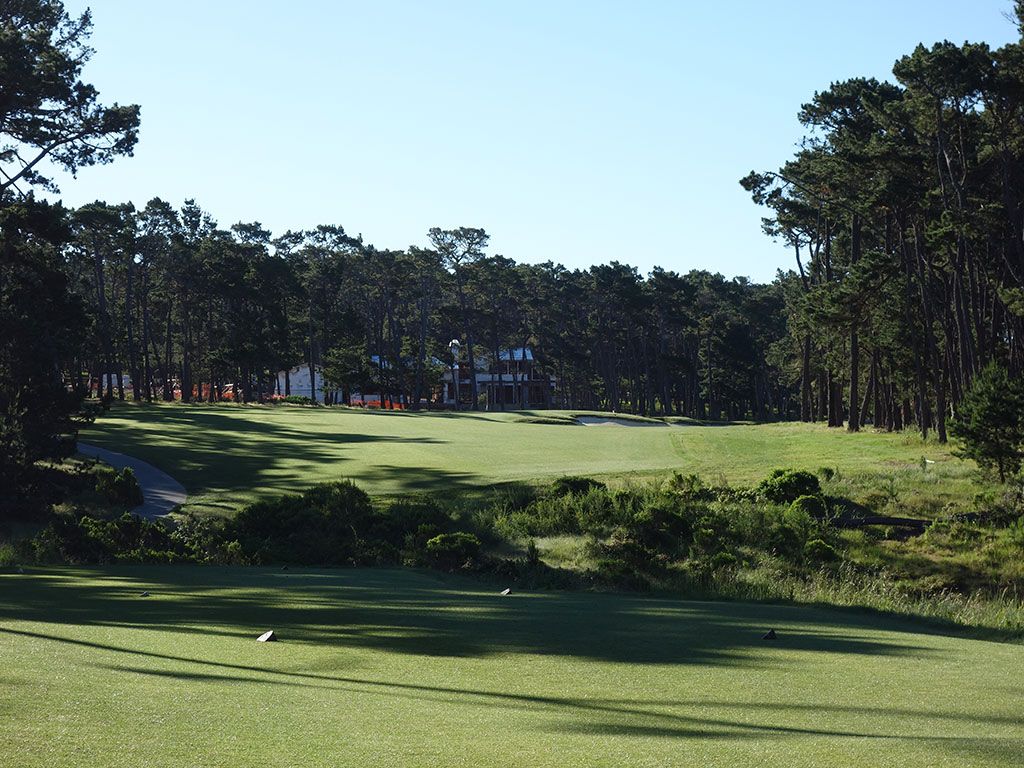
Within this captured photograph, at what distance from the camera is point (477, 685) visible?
8.94 metres

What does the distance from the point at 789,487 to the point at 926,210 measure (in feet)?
80.7

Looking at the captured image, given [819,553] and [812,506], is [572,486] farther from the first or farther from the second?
[819,553]

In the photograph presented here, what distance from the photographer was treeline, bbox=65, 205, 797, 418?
102 m

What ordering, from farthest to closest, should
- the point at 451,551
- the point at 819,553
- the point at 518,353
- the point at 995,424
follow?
1. the point at 518,353
2. the point at 995,424
3. the point at 819,553
4. the point at 451,551

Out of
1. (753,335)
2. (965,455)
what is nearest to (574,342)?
(753,335)

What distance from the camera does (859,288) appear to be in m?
51.1

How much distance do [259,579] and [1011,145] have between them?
116 ft

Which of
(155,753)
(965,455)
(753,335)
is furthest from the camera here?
(753,335)

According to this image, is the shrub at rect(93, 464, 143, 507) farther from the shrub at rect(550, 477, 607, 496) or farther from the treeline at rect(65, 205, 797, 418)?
the treeline at rect(65, 205, 797, 418)

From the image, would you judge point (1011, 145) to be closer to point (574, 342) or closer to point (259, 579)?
point (259, 579)

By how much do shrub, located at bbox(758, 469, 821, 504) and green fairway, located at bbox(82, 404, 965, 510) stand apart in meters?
3.80

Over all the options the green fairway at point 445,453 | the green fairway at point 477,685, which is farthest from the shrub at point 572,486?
the green fairway at point 477,685

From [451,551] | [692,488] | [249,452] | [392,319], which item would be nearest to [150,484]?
[249,452]

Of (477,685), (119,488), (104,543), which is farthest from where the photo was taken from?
(119,488)
